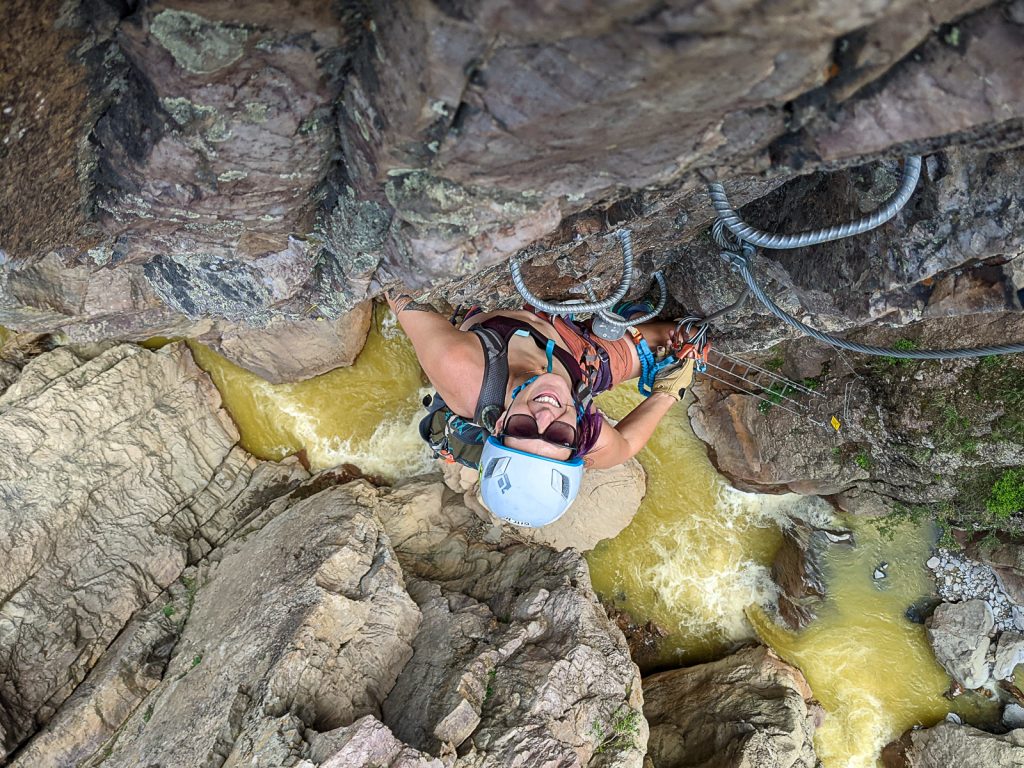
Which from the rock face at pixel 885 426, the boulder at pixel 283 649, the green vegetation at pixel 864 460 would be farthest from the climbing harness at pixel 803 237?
the boulder at pixel 283 649

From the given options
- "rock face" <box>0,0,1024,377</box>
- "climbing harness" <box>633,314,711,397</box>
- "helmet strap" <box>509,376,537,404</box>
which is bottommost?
"climbing harness" <box>633,314,711,397</box>

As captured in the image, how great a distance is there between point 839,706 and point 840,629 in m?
0.83

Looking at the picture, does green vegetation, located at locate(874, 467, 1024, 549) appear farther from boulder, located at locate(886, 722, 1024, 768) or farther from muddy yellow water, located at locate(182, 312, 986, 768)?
boulder, located at locate(886, 722, 1024, 768)

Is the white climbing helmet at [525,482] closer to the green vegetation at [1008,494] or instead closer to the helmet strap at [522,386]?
the helmet strap at [522,386]

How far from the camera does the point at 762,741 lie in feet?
17.5

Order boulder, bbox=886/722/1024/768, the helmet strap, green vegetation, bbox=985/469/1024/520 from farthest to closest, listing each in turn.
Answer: boulder, bbox=886/722/1024/768 < green vegetation, bbox=985/469/1024/520 < the helmet strap

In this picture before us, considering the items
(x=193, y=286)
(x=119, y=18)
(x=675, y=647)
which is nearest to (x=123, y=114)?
(x=119, y=18)

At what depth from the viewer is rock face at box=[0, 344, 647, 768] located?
14.5ft

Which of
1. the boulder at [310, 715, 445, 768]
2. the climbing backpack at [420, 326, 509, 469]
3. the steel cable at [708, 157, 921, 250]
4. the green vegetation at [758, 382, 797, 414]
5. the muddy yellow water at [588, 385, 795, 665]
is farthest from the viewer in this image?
the muddy yellow water at [588, 385, 795, 665]

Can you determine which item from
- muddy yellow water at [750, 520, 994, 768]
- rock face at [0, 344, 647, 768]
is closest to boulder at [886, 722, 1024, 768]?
muddy yellow water at [750, 520, 994, 768]

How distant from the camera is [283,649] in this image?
14.9 feet

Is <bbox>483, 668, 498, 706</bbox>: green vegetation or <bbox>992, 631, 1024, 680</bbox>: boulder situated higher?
<bbox>483, 668, 498, 706</bbox>: green vegetation

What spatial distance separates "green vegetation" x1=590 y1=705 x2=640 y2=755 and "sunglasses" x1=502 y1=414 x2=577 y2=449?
2473 millimetres

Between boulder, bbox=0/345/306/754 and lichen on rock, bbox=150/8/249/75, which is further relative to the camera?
boulder, bbox=0/345/306/754
